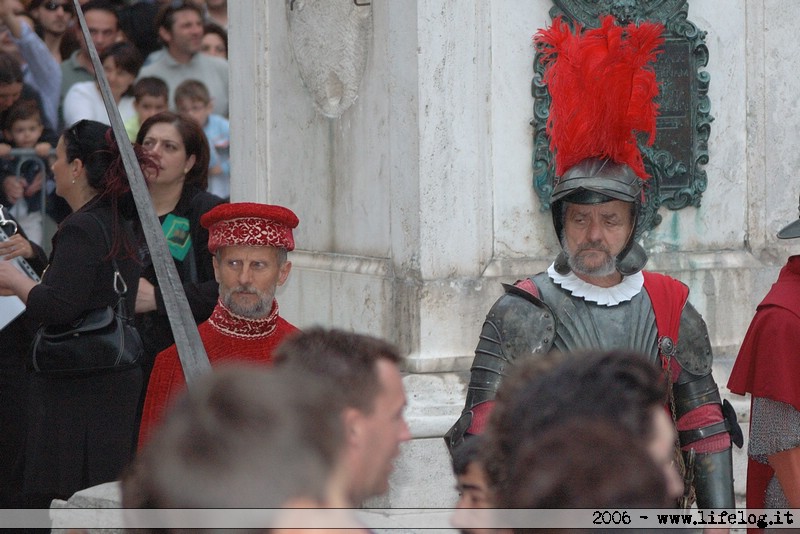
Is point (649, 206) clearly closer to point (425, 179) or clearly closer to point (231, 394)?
point (425, 179)

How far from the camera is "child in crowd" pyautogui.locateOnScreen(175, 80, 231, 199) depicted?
7.66m

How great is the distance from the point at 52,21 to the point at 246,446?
655 cm

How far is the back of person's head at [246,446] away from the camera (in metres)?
1.64

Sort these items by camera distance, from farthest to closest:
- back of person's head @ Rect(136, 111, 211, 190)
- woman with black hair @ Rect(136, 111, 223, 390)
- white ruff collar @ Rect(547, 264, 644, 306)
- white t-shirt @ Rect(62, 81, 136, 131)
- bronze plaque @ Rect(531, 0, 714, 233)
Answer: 1. white t-shirt @ Rect(62, 81, 136, 131)
2. back of person's head @ Rect(136, 111, 211, 190)
3. woman with black hair @ Rect(136, 111, 223, 390)
4. bronze plaque @ Rect(531, 0, 714, 233)
5. white ruff collar @ Rect(547, 264, 644, 306)

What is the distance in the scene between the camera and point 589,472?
1782 millimetres

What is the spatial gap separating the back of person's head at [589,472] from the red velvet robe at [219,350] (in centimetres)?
234

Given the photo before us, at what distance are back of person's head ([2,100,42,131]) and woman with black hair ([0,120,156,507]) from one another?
2369mm

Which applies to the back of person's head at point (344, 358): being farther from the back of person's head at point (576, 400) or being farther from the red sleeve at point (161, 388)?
the red sleeve at point (161, 388)

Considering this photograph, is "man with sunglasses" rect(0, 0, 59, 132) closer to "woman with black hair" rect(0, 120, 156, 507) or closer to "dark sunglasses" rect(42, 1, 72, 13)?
"dark sunglasses" rect(42, 1, 72, 13)

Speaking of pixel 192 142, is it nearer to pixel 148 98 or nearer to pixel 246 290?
pixel 246 290

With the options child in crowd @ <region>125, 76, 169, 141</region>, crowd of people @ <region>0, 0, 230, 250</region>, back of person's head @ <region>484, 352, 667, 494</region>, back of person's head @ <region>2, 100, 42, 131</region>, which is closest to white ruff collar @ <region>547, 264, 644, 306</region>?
back of person's head @ <region>484, 352, 667, 494</region>

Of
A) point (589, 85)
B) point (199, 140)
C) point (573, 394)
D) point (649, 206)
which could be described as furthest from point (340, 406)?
point (199, 140)

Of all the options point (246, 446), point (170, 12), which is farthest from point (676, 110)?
point (246, 446)

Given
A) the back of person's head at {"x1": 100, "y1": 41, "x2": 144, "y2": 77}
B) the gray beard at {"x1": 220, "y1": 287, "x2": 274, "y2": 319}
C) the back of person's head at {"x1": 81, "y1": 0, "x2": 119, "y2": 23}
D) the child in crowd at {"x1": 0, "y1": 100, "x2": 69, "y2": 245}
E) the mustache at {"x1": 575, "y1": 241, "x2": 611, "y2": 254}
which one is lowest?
the gray beard at {"x1": 220, "y1": 287, "x2": 274, "y2": 319}
